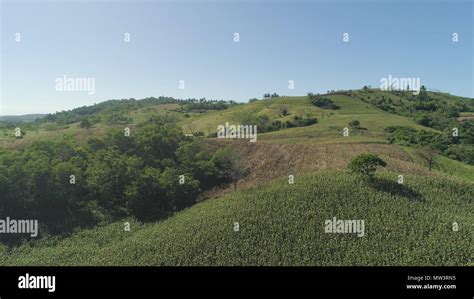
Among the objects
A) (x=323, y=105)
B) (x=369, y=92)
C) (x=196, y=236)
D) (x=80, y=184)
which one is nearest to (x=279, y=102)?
(x=323, y=105)

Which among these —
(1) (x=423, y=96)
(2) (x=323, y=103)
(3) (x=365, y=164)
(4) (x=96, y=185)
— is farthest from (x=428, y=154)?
(1) (x=423, y=96)

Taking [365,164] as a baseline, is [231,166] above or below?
below

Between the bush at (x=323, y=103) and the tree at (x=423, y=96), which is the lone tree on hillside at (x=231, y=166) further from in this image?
the tree at (x=423, y=96)

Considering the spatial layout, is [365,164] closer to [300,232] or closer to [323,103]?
[300,232]

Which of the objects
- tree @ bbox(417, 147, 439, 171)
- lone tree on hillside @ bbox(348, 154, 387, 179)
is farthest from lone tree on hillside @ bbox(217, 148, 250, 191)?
tree @ bbox(417, 147, 439, 171)

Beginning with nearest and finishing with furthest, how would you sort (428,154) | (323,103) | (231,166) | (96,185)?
(96,185) → (231,166) → (428,154) → (323,103)

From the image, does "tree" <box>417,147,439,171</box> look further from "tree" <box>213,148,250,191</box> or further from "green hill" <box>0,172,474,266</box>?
"tree" <box>213,148,250,191</box>

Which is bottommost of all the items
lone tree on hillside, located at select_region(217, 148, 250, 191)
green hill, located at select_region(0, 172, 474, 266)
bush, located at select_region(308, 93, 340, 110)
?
green hill, located at select_region(0, 172, 474, 266)

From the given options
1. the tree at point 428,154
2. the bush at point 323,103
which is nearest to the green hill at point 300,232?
the tree at point 428,154
